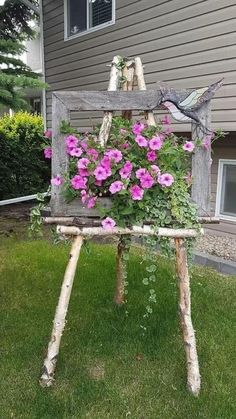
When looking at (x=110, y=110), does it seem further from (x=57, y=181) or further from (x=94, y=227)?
(x=94, y=227)

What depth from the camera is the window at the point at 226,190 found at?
6.32m

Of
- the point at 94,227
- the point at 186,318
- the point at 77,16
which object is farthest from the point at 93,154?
the point at 77,16

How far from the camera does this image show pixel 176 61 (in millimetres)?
6246

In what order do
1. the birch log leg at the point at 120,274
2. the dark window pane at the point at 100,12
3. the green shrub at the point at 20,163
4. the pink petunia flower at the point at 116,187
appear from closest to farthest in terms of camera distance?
1. the pink petunia flower at the point at 116,187
2. the birch log leg at the point at 120,274
3. the dark window pane at the point at 100,12
4. the green shrub at the point at 20,163

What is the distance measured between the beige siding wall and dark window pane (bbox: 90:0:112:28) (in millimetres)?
238

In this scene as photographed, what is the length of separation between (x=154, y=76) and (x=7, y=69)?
2095mm

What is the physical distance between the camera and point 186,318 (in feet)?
8.84

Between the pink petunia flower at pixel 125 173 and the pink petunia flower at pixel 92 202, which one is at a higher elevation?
the pink petunia flower at pixel 125 173

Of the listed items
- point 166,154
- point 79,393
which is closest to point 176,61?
point 166,154

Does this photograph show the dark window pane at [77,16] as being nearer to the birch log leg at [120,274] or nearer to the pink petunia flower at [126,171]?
the birch log leg at [120,274]

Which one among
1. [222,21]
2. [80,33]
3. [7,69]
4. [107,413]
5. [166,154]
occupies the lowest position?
[107,413]

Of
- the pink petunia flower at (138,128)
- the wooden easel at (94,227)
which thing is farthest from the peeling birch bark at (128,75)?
the pink petunia flower at (138,128)

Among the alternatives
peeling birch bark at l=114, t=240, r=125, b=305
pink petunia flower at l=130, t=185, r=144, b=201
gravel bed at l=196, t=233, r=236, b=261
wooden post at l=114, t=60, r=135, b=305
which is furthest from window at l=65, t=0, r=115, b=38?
pink petunia flower at l=130, t=185, r=144, b=201

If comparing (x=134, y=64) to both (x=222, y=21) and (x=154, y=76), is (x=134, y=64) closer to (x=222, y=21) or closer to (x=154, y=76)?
(x=222, y=21)
